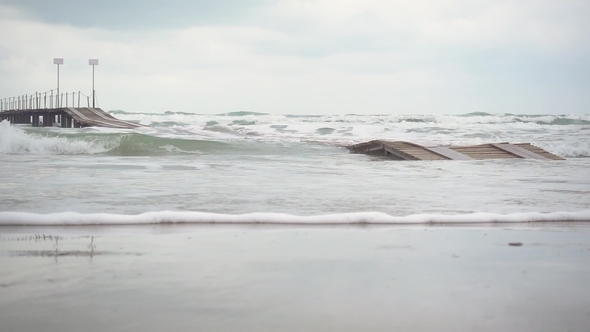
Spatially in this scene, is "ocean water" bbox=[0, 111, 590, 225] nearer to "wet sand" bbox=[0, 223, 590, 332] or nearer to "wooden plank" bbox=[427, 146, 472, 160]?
"wet sand" bbox=[0, 223, 590, 332]

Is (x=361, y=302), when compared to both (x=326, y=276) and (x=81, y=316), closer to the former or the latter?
(x=326, y=276)

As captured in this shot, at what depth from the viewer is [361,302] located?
2.48 metres

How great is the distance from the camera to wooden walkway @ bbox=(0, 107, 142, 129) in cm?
3267

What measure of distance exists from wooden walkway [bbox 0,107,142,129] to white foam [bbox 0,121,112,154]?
11944 millimetres

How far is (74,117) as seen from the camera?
36281 millimetres

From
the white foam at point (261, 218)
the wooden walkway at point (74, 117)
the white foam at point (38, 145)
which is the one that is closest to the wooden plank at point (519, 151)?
the white foam at point (261, 218)

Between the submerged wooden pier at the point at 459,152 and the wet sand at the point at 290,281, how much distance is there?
9.15 m

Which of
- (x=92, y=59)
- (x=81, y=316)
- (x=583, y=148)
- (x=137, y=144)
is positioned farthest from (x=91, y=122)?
(x=81, y=316)

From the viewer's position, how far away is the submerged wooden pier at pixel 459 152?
43.9 ft

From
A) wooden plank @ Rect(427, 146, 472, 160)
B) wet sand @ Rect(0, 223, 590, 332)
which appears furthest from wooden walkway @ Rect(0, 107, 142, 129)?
wet sand @ Rect(0, 223, 590, 332)

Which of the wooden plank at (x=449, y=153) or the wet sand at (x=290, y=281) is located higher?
the wooden plank at (x=449, y=153)

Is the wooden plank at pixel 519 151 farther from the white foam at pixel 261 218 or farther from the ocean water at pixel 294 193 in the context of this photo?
the white foam at pixel 261 218

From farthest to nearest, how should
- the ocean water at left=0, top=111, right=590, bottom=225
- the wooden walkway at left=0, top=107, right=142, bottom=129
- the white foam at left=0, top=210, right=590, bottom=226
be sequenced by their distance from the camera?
the wooden walkway at left=0, top=107, right=142, bottom=129, the ocean water at left=0, top=111, right=590, bottom=225, the white foam at left=0, top=210, right=590, bottom=226

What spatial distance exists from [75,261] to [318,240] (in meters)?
1.49
